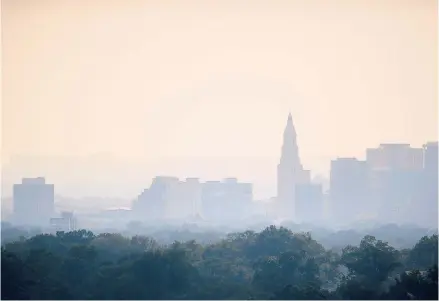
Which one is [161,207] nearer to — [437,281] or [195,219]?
[195,219]

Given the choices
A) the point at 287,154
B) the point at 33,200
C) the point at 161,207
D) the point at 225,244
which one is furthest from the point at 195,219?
the point at 225,244

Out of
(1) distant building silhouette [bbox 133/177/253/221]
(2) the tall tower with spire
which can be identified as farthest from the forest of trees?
(2) the tall tower with spire

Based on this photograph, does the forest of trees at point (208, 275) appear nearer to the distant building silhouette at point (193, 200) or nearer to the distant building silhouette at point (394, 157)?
the distant building silhouette at point (394, 157)

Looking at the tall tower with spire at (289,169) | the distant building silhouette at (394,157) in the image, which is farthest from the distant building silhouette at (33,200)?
the distant building silhouette at (394,157)

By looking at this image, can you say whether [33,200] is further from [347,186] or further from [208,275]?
[208,275]

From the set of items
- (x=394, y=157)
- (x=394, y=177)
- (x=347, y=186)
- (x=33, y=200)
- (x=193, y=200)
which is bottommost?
(x=193, y=200)

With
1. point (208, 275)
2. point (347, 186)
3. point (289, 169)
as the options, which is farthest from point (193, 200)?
point (208, 275)
